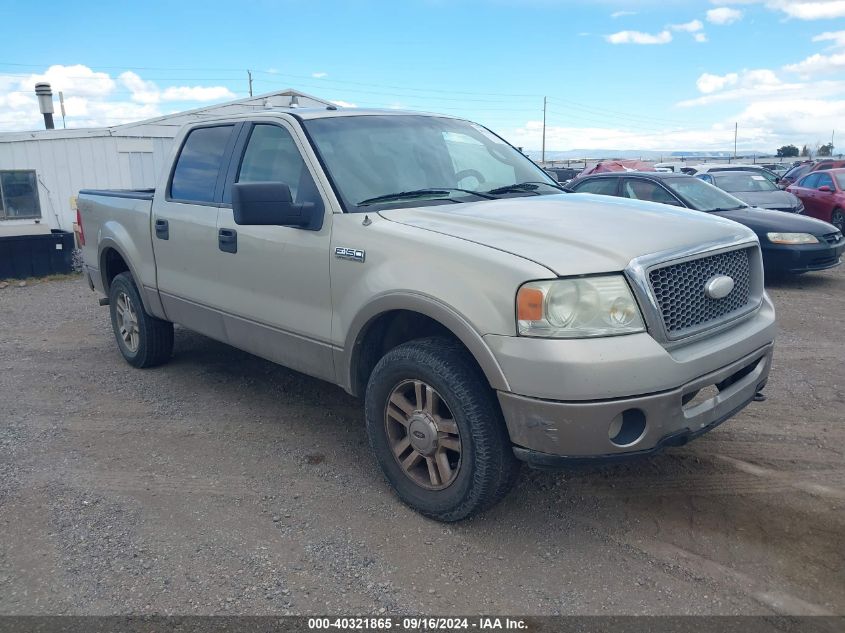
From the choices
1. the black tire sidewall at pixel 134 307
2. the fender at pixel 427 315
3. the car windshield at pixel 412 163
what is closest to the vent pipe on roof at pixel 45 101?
the black tire sidewall at pixel 134 307

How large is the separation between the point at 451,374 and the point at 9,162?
50.6 feet

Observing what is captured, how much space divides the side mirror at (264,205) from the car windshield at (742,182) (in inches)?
481

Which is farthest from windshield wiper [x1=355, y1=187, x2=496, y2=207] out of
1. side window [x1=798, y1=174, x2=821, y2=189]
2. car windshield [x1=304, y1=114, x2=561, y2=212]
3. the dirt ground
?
side window [x1=798, y1=174, x2=821, y2=189]

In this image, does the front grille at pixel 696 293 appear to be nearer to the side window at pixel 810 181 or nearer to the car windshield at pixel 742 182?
the car windshield at pixel 742 182

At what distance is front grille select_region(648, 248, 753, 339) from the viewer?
10.2 feet

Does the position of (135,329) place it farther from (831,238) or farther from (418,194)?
(831,238)

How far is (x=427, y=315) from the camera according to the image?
3.32m

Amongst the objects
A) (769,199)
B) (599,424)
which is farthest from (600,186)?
(599,424)

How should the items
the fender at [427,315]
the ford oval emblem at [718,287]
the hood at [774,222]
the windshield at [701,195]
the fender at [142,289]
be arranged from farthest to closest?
the windshield at [701,195] → the hood at [774,222] → the fender at [142,289] → the ford oval emblem at [718,287] → the fender at [427,315]

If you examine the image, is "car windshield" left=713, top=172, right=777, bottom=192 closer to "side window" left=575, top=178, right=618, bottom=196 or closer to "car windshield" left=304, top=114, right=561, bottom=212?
"side window" left=575, top=178, right=618, bottom=196

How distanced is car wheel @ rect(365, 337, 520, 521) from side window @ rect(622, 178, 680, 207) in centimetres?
748

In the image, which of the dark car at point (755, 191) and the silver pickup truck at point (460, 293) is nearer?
the silver pickup truck at point (460, 293)

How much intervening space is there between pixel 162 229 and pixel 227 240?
950 millimetres

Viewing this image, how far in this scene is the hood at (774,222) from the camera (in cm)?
953
